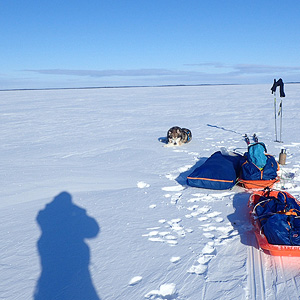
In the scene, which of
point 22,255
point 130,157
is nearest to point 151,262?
point 22,255

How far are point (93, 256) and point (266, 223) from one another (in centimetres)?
187

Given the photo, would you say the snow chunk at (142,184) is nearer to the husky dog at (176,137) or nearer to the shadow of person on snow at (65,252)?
the shadow of person on snow at (65,252)

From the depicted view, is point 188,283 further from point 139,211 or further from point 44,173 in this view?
point 44,173

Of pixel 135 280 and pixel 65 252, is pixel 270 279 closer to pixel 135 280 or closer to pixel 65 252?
pixel 135 280

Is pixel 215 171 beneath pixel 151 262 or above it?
above

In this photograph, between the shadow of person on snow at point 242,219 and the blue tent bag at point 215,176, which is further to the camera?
the blue tent bag at point 215,176

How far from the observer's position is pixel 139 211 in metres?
4.22

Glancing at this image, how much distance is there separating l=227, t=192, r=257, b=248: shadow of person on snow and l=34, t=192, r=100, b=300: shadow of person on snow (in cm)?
174

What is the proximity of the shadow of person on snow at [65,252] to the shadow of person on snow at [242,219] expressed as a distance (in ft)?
5.71

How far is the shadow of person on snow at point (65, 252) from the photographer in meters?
2.67

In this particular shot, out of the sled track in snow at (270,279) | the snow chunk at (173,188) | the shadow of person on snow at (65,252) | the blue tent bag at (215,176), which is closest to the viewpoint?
the sled track in snow at (270,279)

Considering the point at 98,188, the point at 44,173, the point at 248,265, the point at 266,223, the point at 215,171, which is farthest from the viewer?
the point at 44,173

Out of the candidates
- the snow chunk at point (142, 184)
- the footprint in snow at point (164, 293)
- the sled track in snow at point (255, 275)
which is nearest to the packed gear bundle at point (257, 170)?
the snow chunk at point (142, 184)

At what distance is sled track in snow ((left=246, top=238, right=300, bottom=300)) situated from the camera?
8.24 feet
